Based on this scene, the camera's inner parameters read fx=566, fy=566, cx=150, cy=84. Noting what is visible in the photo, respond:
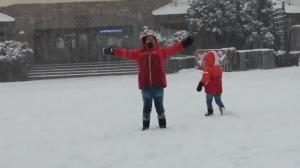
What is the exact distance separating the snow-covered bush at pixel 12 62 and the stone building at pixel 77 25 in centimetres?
681

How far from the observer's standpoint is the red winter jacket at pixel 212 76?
10352mm

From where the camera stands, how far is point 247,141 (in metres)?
7.49

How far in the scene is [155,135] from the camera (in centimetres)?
834

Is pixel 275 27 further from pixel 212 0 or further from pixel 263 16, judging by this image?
pixel 212 0

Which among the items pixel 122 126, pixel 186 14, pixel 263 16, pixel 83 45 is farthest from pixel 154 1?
pixel 122 126

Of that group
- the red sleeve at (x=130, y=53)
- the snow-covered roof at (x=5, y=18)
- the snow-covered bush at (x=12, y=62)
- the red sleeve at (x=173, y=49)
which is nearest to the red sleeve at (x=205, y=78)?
the red sleeve at (x=173, y=49)

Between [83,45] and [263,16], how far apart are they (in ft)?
41.7

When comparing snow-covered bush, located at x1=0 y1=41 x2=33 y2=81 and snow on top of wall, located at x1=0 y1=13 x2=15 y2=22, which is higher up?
snow on top of wall, located at x1=0 y1=13 x2=15 y2=22

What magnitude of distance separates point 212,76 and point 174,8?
28.1m

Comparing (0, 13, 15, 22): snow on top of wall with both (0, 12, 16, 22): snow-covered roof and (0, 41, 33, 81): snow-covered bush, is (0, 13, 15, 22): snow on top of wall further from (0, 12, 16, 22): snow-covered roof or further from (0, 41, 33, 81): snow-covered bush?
(0, 41, 33, 81): snow-covered bush

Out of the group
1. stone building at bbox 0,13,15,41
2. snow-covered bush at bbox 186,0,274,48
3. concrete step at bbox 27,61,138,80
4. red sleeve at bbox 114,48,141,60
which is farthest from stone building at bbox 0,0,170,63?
red sleeve at bbox 114,48,141,60

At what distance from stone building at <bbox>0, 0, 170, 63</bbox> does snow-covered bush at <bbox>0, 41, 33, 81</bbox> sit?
22.3ft

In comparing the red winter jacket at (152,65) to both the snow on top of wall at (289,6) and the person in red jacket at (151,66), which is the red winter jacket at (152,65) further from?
the snow on top of wall at (289,6)

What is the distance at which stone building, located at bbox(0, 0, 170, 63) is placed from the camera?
37438 millimetres
